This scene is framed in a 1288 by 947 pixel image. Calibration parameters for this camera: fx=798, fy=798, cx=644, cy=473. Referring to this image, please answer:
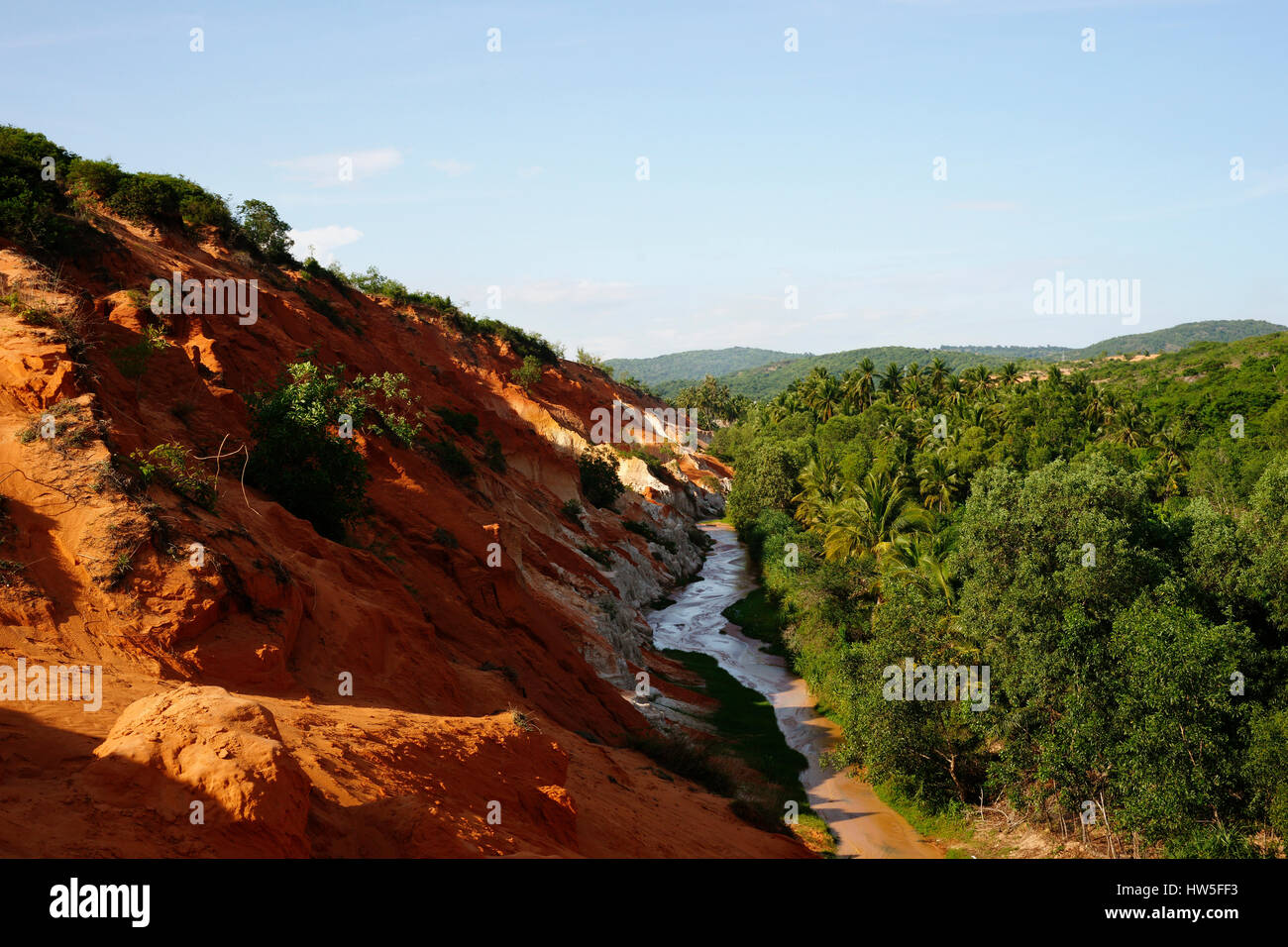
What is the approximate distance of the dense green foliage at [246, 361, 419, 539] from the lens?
20.0 m

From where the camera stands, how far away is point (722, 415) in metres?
149

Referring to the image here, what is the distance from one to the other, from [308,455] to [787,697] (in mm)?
25052

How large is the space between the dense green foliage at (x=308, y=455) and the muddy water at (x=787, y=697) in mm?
17060

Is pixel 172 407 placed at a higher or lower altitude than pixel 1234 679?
higher

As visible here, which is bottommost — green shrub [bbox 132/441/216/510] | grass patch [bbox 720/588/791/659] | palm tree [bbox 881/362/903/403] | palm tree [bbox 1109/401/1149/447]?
grass patch [bbox 720/588/791/659]

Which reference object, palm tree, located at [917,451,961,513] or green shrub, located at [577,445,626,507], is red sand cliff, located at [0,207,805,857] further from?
green shrub, located at [577,445,626,507]

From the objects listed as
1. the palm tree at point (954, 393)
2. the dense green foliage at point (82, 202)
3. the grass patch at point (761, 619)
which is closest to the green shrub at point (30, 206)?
the dense green foliage at point (82, 202)

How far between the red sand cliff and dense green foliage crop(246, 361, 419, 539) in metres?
0.89

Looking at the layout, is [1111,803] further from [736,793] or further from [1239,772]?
[736,793]


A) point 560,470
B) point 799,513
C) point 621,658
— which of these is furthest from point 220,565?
point 799,513

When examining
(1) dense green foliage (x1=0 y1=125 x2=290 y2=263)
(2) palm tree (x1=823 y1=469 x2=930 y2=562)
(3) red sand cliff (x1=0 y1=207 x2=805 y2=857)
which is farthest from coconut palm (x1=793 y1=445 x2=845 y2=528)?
(1) dense green foliage (x1=0 y1=125 x2=290 y2=263)

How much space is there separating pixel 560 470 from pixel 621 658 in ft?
77.1

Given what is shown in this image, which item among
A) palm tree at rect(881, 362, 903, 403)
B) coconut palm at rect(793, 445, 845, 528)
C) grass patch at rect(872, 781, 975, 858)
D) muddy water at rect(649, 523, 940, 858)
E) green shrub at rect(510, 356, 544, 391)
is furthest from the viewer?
palm tree at rect(881, 362, 903, 403)

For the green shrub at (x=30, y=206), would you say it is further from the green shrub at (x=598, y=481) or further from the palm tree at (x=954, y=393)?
the palm tree at (x=954, y=393)
